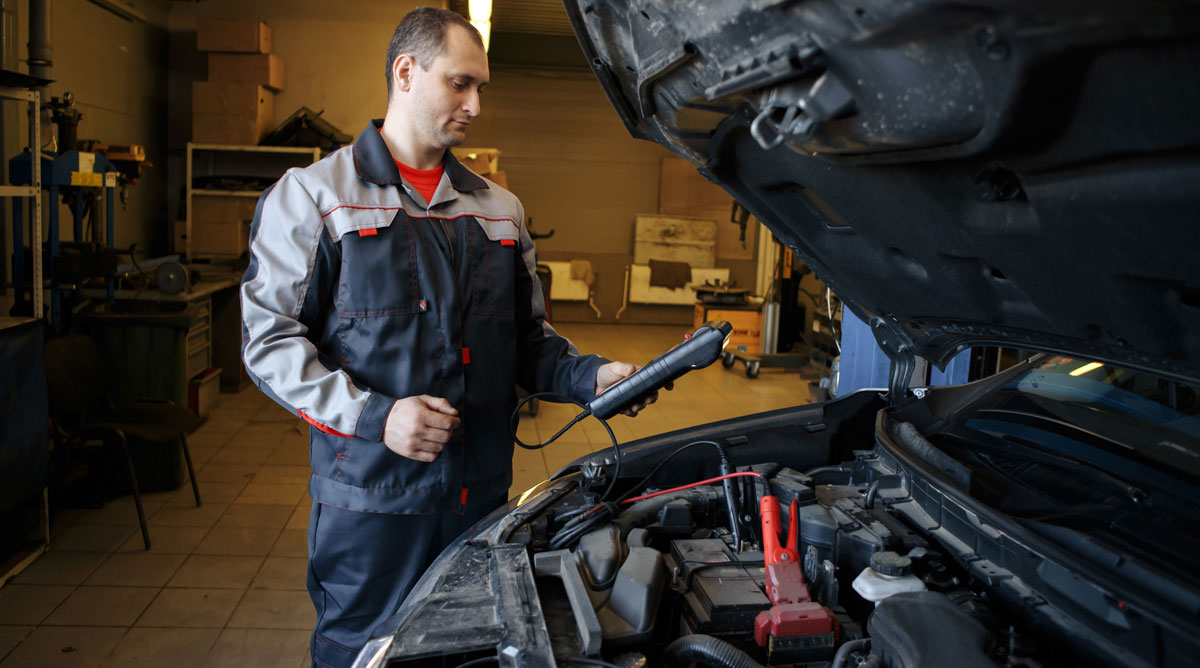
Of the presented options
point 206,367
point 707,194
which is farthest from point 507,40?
point 206,367

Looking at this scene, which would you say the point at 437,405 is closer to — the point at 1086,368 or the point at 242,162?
the point at 1086,368

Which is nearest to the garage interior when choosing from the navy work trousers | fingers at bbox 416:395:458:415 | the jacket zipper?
the navy work trousers

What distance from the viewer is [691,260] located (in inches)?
385

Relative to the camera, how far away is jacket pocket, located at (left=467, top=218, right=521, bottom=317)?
1831mm

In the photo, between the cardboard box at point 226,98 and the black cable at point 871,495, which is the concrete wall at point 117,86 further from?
the black cable at point 871,495

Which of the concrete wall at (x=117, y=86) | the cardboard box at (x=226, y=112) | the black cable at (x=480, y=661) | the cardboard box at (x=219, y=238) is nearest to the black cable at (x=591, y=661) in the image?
the black cable at (x=480, y=661)

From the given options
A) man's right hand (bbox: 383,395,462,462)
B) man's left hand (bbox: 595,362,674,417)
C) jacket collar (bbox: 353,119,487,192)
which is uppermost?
jacket collar (bbox: 353,119,487,192)

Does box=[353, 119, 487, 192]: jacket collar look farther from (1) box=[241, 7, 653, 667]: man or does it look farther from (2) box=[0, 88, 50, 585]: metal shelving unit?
(2) box=[0, 88, 50, 585]: metal shelving unit

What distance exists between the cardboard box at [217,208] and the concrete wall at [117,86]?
0.48 metres

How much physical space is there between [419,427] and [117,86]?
6094 millimetres

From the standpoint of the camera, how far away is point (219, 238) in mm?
6395

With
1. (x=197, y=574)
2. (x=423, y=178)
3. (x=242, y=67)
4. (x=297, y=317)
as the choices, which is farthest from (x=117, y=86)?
(x=297, y=317)

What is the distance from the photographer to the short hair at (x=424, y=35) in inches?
67.8

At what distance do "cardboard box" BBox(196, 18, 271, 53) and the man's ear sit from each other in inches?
204
